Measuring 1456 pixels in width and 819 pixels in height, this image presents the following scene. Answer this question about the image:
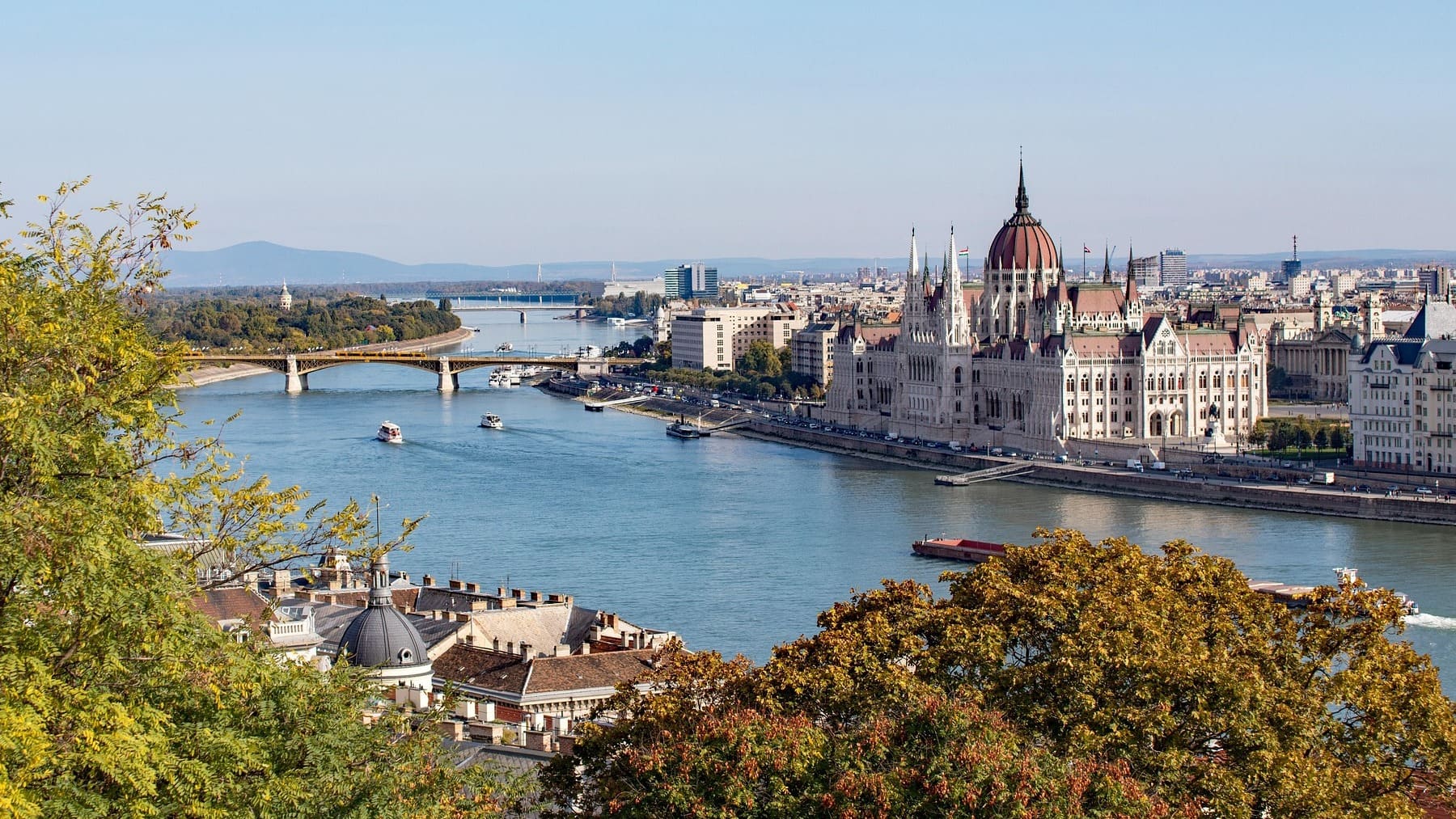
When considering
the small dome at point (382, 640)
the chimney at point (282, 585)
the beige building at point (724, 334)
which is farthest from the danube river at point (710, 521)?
the beige building at point (724, 334)

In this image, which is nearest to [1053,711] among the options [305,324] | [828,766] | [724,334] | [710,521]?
[828,766]

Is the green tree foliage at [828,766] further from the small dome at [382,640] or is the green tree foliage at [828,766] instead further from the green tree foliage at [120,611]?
the small dome at [382,640]

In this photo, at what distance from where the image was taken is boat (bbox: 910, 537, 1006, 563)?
3575cm

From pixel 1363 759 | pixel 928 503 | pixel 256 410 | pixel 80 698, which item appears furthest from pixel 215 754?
pixel 256 410

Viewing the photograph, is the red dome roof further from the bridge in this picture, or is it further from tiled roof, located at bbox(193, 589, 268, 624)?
tiled roof, located at bbox(193, 589, 268, 624)

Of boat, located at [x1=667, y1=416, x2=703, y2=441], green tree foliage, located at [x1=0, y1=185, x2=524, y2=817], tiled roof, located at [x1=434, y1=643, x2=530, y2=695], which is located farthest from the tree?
green tree foliage, located at [x1=0, y1=185, x2=524, y2=817]

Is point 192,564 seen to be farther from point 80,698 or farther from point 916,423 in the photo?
point 916,423

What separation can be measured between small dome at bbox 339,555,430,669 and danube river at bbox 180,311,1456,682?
6.74 m

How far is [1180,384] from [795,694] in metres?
45.8

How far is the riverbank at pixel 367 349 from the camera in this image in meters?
92.7

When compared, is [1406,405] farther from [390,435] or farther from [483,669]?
[483,669]

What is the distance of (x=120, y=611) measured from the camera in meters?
8.55

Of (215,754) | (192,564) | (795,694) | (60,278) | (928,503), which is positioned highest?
(60,278)

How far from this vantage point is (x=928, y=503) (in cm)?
4622
